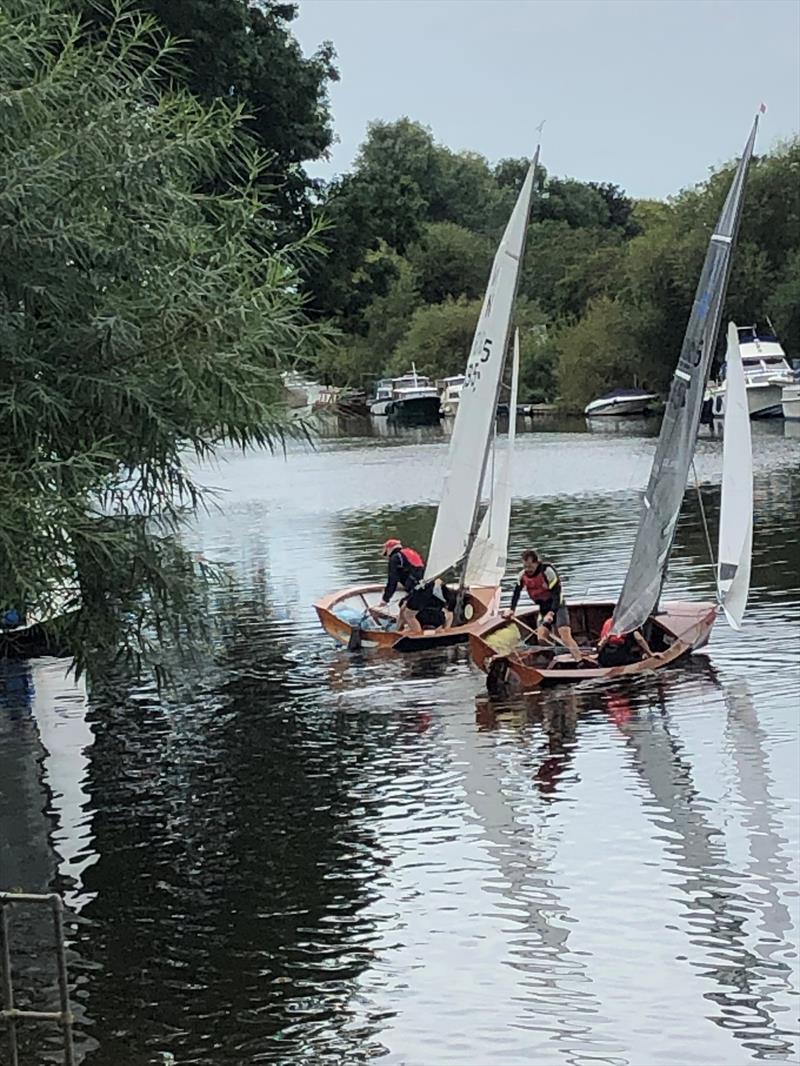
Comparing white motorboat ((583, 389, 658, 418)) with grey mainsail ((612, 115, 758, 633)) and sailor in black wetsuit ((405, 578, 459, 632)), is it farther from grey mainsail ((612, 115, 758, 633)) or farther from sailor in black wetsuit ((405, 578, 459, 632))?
grey mainsail ((612, 115, 758, 633))

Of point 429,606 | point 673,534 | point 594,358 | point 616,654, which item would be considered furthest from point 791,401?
point 616,654

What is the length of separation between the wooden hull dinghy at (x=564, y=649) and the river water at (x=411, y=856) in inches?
11.7

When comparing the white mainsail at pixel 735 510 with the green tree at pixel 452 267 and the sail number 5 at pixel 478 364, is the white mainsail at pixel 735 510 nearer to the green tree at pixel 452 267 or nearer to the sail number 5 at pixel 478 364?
the sail number 5 at pixel 478 364

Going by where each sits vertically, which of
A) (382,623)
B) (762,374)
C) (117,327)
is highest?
(117,327)

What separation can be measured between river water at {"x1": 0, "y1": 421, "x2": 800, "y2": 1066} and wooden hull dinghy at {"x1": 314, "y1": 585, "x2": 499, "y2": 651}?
331 millimetres

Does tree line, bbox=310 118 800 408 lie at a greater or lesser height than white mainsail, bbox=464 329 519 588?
greater

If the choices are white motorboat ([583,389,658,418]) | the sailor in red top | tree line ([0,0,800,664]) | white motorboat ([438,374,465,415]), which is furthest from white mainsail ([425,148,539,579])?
white motorboat ([438,374,465,415])

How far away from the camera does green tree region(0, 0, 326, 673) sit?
1081cm

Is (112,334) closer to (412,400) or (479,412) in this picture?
(479,412)

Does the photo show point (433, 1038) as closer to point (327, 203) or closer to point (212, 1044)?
point (212, 1044)

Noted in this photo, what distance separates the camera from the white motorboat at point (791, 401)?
68188 millimetres

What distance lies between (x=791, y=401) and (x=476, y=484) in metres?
46.4

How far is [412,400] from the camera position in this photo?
3875 inches

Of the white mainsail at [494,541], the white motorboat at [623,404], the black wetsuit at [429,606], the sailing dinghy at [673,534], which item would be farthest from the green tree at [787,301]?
the black wetsuit at [429,606]
